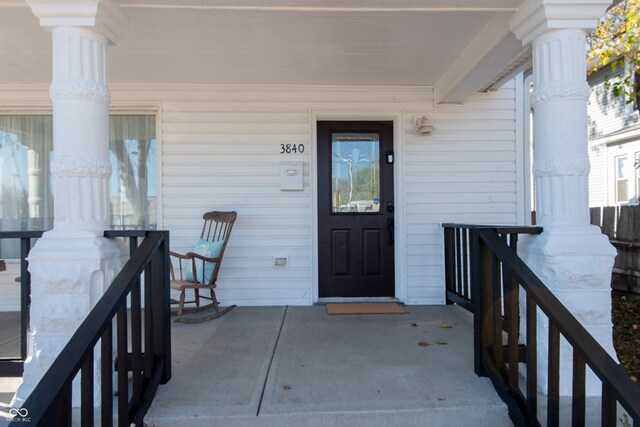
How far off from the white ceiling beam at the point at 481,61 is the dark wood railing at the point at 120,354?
2512mm

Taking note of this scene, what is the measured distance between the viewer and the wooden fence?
5094 millimetres

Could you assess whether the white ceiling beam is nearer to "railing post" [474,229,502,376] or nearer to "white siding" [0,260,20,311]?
"railing post" [474,229,502,376]

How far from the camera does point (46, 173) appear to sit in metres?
4.07

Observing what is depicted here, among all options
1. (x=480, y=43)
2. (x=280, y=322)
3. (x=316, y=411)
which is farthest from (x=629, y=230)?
(x=316, y=411)

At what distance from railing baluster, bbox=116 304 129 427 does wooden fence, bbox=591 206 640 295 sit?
572 cm

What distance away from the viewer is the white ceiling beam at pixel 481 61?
109 inches

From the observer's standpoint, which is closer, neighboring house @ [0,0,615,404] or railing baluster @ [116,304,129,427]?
railing baluster @ [116,304,129,427]

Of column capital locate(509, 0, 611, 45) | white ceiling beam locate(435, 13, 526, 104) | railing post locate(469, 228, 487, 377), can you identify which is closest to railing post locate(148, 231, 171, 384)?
railing post locate(469, 228, 487, 377)

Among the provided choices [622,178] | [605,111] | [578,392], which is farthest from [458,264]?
[605,111]

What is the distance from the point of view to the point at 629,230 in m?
5.25

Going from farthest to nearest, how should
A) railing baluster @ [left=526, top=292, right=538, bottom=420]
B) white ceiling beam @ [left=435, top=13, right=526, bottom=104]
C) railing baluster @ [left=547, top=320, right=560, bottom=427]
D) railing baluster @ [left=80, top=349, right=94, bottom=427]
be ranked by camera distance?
white ceiling beam @ [left=435, top=13, right=526, bottom=104] → railing baluster @ [left=526, top=292, right=538, bottom=420] → railing baluster @ [left=547, top=320, right=560, bottom=427] → railing baluster @ [left=80, top=349, right=94, bottom=427]

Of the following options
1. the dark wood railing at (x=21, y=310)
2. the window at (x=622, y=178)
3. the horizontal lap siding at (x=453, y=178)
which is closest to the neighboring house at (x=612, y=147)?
the window at (x=622, y=178)

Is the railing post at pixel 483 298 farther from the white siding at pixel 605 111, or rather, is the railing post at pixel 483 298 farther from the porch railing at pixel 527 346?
the white siding at pixel 605 111

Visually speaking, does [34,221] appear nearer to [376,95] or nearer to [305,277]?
[305,277]
